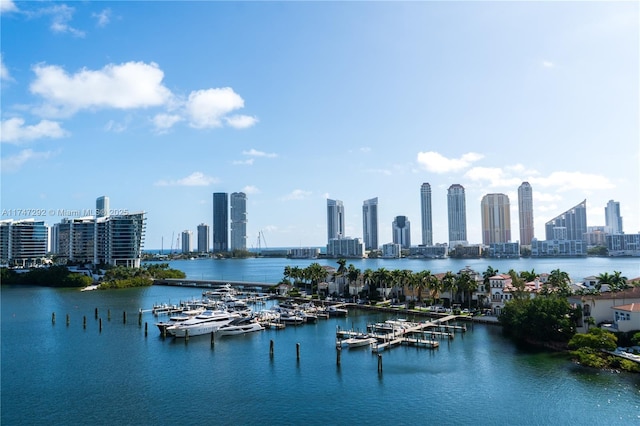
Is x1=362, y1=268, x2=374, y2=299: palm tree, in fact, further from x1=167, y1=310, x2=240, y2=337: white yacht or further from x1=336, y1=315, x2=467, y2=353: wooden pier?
x1=167, y1=310, x2=240, y2=337: white yacht

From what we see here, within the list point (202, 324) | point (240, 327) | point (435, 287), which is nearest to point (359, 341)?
point (240, 327)

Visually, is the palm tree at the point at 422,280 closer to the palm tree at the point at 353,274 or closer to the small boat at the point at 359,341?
the palm tree at the point at 353,274

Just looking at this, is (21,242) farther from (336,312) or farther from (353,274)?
(336,312)

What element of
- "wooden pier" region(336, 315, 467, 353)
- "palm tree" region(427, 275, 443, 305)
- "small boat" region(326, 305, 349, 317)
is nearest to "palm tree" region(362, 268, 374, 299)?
"small boat" region(326, 305, 349, 317)

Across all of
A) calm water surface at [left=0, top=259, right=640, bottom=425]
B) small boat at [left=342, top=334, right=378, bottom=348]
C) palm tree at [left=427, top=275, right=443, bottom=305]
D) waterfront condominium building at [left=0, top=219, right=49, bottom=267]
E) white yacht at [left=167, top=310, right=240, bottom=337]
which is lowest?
calm water surface at [left=0, top=259, right=640, bottom=425]

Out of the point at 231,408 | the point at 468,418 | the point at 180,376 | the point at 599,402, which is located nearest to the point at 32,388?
the point at 180,376
